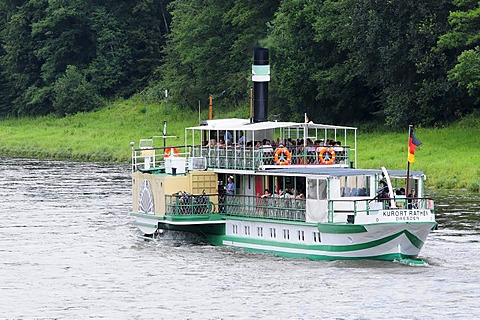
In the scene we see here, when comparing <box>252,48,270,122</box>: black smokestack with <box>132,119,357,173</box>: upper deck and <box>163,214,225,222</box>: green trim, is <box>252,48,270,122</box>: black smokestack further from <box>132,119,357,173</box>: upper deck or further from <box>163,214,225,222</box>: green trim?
<box>163,214,225,222</box>: green trim

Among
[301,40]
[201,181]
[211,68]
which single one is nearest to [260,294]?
[201,181]

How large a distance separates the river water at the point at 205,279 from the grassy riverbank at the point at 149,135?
35.1ft

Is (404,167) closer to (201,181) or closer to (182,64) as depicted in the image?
(201,181)

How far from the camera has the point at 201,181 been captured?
43594mm

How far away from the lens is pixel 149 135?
88938 mm

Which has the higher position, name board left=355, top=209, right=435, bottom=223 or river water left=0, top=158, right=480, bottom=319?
name board left=355, top=209, right=435, bottom=223

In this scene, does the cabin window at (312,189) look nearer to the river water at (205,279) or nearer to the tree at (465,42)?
the river water at (205,279)

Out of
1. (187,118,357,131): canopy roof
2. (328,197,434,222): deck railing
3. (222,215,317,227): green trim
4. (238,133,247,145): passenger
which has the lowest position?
(222,215,317,227): green trim

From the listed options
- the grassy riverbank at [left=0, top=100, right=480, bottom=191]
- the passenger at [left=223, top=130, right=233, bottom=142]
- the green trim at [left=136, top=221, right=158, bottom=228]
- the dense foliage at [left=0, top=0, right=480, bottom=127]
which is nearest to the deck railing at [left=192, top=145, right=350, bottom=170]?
the passenger at [left=223, top=130, right=233, bottom=142]

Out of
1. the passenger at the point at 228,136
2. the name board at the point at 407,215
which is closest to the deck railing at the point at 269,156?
the passenger at the point at 228,136

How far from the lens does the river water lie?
108 feet

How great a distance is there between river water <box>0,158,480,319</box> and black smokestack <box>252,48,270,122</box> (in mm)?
5146

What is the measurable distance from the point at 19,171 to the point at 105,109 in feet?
110

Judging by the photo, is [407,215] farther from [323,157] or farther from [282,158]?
[282,158]
